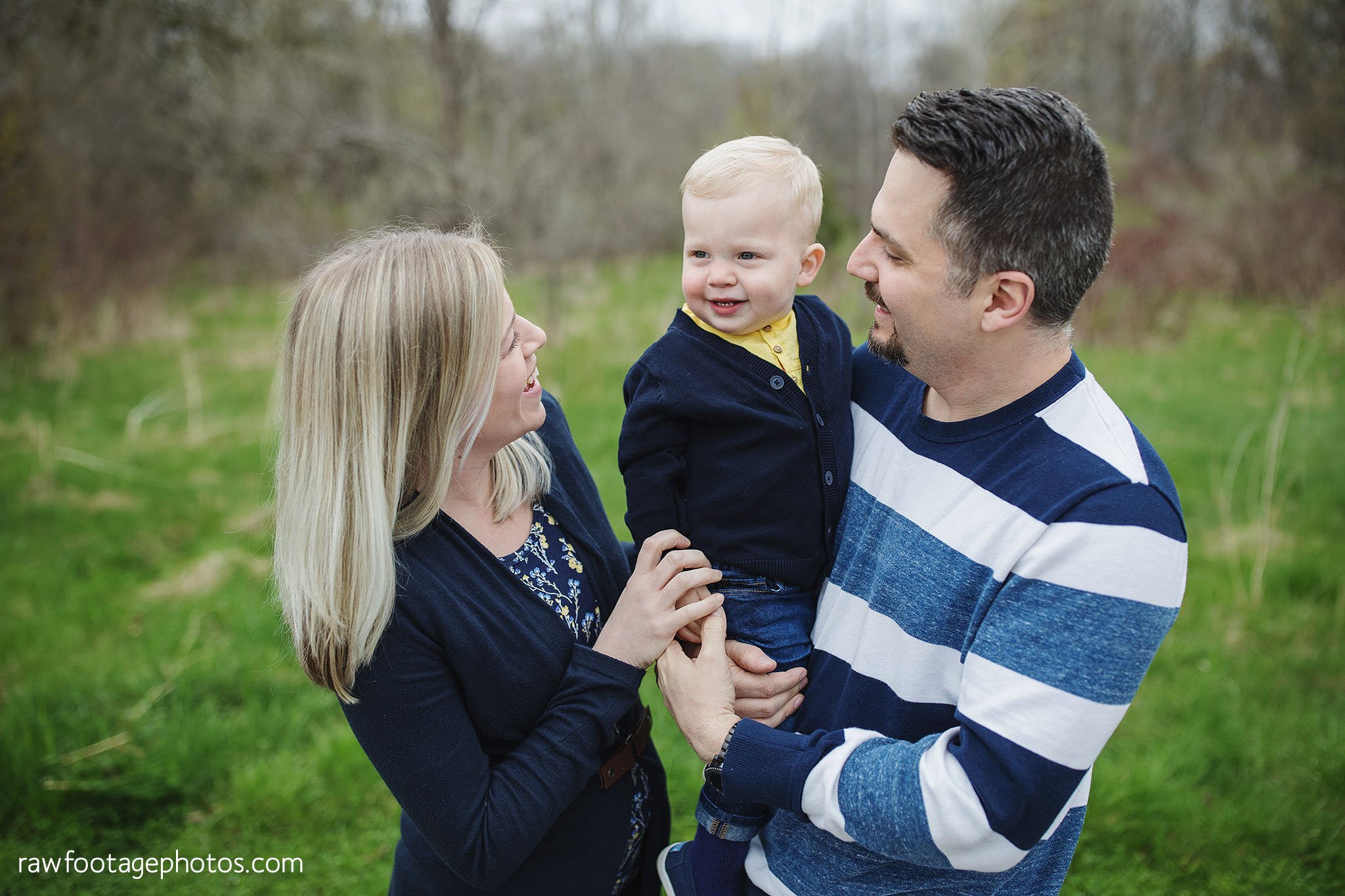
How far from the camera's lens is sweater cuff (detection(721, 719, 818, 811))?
146cm

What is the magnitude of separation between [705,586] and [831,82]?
19173 mm

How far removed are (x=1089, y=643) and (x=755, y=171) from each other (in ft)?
4.06

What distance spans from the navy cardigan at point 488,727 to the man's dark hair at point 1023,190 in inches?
39.6

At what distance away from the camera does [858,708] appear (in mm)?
1600

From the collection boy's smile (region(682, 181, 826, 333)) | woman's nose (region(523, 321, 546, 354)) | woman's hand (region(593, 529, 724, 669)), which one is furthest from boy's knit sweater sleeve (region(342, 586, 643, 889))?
boy's smile (region(682, 181, 826, 333))

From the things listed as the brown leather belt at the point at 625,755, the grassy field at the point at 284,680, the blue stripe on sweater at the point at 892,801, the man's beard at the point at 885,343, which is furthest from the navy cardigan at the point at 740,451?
the grassy field at the point at 284,680

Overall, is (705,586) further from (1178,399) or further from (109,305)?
(109,305)

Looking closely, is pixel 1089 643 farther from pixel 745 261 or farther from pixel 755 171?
pixel 755 171

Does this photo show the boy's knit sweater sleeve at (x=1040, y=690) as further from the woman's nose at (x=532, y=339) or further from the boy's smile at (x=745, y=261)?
the woman's nose at (x=532, y=339)

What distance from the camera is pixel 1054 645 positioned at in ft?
4.13

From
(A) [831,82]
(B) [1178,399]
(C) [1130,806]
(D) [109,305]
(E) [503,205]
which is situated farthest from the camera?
(A) [831,82]

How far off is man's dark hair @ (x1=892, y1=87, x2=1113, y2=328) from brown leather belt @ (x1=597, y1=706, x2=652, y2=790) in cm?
117

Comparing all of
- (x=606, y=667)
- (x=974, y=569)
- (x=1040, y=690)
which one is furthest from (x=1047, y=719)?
(x=606, y=667)

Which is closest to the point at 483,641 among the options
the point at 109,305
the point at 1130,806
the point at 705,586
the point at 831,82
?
the point at 705,586
